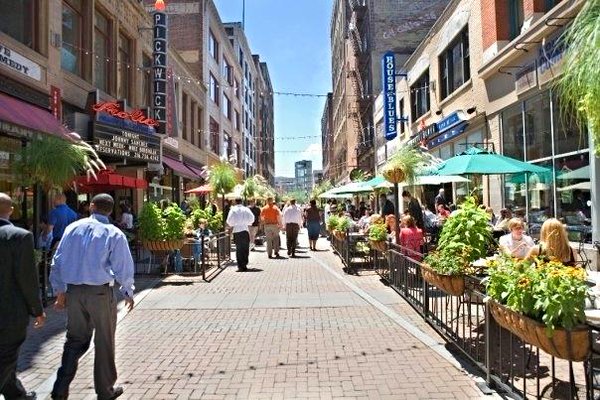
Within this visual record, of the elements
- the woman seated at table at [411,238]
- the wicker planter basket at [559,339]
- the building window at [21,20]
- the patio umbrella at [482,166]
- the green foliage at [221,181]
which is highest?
the building window at [21,20]

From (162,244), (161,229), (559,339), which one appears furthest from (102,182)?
(559,339)

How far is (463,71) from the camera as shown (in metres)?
20.2

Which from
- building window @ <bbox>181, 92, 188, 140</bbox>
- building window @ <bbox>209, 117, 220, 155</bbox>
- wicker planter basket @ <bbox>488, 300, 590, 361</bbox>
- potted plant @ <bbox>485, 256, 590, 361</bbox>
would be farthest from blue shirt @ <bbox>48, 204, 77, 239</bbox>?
building window @ <bbox>209, 117, 220, 155</bbox>

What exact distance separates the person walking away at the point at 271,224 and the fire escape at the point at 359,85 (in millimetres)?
25819

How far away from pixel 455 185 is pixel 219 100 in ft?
86.1

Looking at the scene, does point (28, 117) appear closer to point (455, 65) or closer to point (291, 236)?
point (291, 236)

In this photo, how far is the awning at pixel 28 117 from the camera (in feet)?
35.9

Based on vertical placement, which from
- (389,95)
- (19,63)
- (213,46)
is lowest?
(19,63)

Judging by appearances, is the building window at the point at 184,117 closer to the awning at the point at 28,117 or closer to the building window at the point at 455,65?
the building window at the point at 455,65

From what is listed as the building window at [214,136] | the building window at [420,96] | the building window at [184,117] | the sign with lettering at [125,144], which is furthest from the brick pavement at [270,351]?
the building window at [214,136]

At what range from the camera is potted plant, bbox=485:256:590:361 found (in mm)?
3641

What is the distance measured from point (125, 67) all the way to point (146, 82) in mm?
2657

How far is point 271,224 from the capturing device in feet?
55.5

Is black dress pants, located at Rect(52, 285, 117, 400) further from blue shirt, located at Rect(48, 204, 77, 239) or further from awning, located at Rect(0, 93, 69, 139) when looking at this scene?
awning, located at Rect(0, 93, 69, 139)
